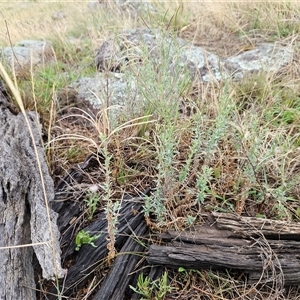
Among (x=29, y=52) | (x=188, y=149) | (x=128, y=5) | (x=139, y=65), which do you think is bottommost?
(x=29, y=52)

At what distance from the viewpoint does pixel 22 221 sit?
177 cm

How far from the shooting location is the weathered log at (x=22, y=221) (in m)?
1.58

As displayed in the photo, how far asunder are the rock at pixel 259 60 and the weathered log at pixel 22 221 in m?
1.87

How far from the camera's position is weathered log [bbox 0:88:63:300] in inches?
62.4

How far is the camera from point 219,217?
1883 mm

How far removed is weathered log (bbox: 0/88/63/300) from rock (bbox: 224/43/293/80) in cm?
187

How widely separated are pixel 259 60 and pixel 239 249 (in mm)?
2052

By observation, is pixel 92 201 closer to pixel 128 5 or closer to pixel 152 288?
pixel 152 288

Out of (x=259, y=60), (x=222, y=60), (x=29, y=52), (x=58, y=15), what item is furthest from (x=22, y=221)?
(x=58, y=15)

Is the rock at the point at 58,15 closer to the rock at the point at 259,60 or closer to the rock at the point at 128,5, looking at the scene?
the rock at the point at 128,5

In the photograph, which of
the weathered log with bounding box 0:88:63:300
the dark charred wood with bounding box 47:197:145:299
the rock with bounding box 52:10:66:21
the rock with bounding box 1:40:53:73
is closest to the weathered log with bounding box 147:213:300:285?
the dark charred wood with bounding box 47:197:145:299

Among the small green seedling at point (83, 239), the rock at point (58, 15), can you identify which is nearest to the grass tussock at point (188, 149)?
the small green seedling at point (83, 239)

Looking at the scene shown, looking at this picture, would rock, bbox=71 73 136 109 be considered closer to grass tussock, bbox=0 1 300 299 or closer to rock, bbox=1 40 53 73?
→ grass tussock, bbox=0 1 300 299

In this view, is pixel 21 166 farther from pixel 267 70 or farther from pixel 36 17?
pixel 36 17
